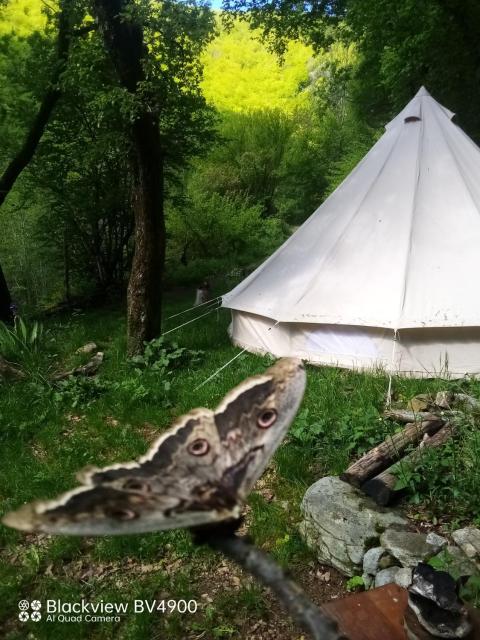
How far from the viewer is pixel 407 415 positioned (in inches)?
148

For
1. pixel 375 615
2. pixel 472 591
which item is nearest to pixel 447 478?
pixel 472 591

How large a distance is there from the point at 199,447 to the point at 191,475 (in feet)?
0.33

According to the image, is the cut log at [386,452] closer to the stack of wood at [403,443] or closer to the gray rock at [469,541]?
the stack of wood at [403,443]

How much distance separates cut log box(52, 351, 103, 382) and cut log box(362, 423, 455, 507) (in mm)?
3684

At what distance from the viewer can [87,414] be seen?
466cm

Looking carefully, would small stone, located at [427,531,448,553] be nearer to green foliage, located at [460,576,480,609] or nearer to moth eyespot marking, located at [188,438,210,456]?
green foliage, located at [460,576,480,609]

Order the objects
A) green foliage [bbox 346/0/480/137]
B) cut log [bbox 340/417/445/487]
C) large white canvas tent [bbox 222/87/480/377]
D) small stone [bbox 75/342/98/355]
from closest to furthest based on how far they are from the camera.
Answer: cut log [bbox 340/417/445/487], large white canvas tent [bbox 222/87/480/377], small stone [bbox 75/342/98/355], green foliage [bbox 346/0/480/137]

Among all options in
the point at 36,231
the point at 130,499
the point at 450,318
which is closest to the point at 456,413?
the point at 450,318

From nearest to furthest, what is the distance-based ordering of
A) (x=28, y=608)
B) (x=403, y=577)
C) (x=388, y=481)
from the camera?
1. (x=403, y=577)
2. (x=28, y=608)
3. (x=388, y=481)

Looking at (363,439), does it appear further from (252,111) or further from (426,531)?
(252,111)

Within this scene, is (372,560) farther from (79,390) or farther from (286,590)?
(79,390)

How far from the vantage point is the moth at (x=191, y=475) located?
0.84m

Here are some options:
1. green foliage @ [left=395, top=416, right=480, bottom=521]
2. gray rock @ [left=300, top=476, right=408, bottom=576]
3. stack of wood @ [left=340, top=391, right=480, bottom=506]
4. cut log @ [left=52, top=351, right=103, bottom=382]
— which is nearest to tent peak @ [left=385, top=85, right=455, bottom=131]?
stack of wood @ [left=340, top=391, right=480, bottom=506]

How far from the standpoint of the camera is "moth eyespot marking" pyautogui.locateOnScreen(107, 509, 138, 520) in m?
0.86
